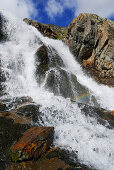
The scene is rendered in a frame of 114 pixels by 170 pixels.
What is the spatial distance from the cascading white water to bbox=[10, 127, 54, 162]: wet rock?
1.03 metres

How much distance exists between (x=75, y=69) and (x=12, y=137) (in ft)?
53.2

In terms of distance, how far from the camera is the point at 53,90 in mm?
15383

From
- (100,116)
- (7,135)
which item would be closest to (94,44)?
(100,116)

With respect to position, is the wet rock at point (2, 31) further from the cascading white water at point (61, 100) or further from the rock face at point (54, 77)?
the rock face at point (54, 77)

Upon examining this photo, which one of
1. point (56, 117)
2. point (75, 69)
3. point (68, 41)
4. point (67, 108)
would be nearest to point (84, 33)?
point (68, 41)

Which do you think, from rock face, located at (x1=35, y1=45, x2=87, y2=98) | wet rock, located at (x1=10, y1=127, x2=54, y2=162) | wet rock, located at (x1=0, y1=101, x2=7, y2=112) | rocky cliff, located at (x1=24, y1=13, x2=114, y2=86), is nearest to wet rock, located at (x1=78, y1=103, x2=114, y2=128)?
rock face, located at (x1=35, y1=45, x2=87, y2=98)

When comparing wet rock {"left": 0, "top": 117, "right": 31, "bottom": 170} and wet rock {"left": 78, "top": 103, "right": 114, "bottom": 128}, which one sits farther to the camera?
wet rock {"left": 78, "top": 103, "right": 114, "bottom": 128}

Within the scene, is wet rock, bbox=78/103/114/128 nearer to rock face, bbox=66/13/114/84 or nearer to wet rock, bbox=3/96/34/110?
wet rock, bbox=3/96/34/110

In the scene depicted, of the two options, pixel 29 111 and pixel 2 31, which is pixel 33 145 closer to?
A: pixel 29 111

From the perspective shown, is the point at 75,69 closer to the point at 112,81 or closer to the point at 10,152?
the point at 112,81

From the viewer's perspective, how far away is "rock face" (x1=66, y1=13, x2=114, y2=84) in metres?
19.9

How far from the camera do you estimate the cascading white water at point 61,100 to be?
722 cm

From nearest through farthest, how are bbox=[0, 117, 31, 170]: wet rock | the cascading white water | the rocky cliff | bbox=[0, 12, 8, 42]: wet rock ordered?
bbox=[0, 117, 31, 170]: wet rock < the cascading white water < the rocky cliff < bbox=[0, 12, 8, 42]: wet rock

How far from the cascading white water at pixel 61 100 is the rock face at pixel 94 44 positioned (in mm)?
1635
